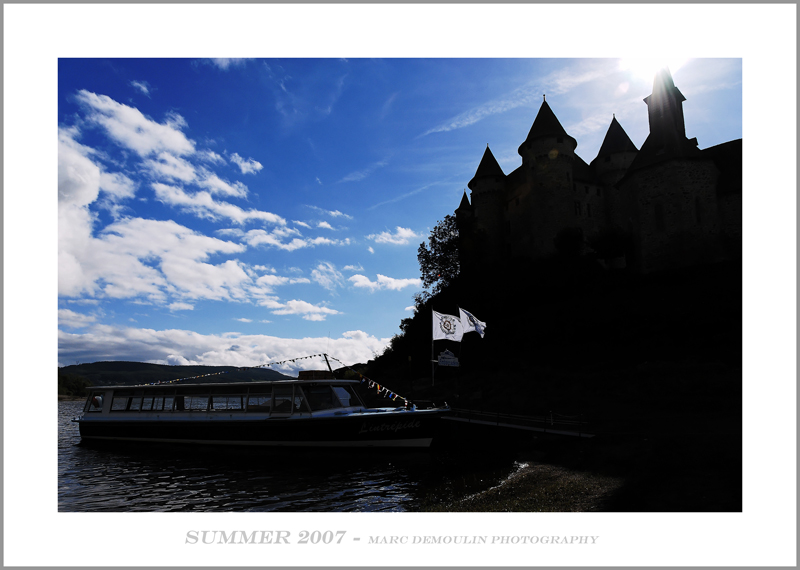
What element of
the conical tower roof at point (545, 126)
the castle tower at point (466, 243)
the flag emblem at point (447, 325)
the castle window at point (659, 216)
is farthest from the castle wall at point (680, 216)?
the flag emblem at point (447, 325)

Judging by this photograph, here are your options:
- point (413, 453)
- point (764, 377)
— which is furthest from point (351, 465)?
point (764, 377)

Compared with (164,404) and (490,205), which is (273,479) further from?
(490,205)

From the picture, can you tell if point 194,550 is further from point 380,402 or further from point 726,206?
point 726,206

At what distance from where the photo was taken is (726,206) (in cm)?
4128

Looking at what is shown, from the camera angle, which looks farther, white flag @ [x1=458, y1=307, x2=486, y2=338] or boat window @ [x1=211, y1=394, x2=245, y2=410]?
white flag @ [x1=458, y1=307, x2=486, y2=338]

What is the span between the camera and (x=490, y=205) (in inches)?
2329

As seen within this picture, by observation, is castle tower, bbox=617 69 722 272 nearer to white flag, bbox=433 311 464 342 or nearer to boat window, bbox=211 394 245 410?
white flag, bbox=433 311 464 342

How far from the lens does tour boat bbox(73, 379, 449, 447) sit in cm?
1759

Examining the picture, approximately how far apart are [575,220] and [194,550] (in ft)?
171

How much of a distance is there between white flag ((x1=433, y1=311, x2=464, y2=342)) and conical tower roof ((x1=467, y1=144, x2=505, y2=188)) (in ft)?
140

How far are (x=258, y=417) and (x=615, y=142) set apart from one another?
55.6m

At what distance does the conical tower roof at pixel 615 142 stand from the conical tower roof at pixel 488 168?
43.6 feet

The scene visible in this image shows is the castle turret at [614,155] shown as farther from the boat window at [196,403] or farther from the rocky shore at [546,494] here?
the boat window at [196,403]

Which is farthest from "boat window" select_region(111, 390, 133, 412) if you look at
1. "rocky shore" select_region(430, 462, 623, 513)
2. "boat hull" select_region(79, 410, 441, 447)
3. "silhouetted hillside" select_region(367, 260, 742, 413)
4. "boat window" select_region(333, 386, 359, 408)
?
"rocky shore" select_region(430, 462, 623, 513)
